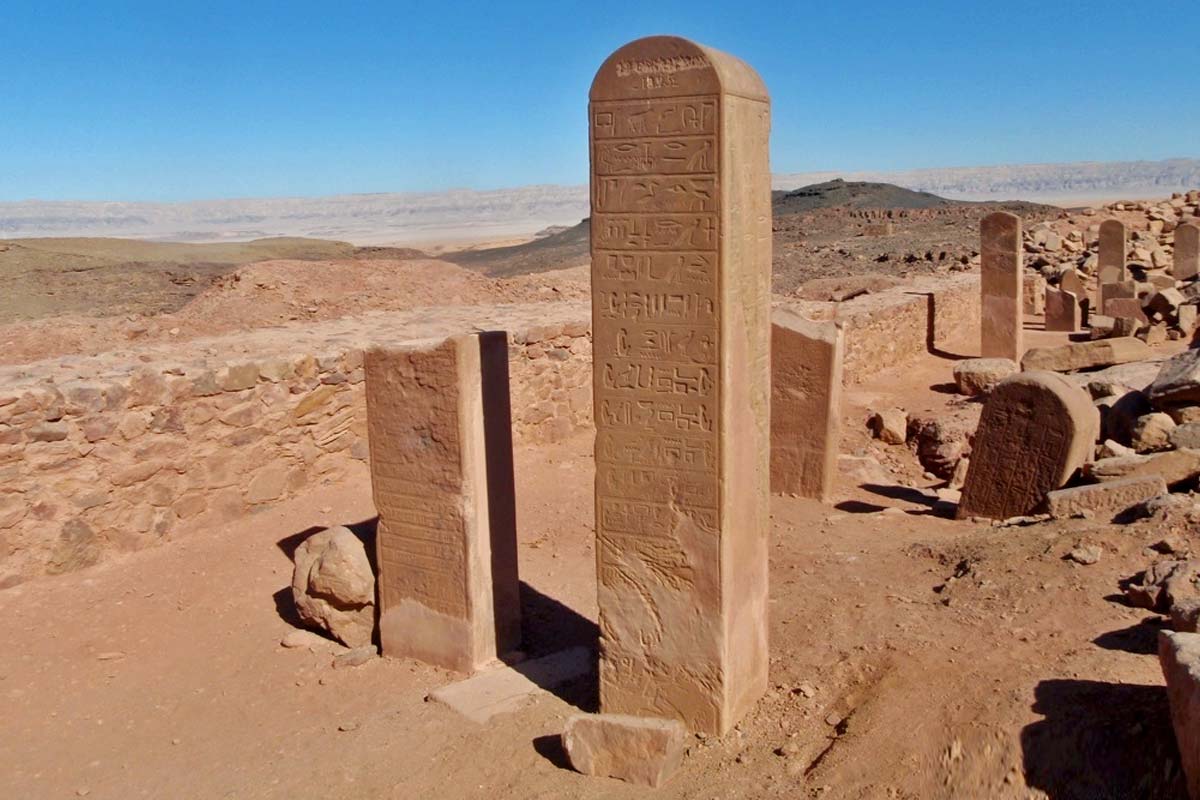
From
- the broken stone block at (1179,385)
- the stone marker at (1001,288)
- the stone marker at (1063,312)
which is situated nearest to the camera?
the broken stone block at (1179,385)

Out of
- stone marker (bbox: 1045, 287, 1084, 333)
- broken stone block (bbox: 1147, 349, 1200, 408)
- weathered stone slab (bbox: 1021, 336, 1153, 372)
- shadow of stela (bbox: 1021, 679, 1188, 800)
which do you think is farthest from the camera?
stone marker (bbox: 1045, 287, 1084, 333)

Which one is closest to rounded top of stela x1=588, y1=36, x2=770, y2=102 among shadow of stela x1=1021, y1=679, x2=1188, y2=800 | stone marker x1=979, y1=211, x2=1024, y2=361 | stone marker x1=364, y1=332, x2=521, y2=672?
stone marker x1=364, y1=332, x2=521, y2=672

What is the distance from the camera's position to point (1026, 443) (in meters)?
7.11

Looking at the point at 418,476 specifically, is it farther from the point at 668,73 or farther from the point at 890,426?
the point at 890,426

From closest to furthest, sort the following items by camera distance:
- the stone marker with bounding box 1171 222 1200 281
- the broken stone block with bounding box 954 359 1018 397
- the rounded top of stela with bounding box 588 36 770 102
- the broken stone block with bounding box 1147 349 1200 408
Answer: the rounded top of stela with bounding box 588 36 770 102 < the broken stone block with bounding box 1147 349 1200 408 < the broken stone block with bounding box 954 359 1018 397 < the stone marker with bounding box 1171 222 1200 281

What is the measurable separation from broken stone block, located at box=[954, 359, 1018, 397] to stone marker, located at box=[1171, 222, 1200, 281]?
8645mm

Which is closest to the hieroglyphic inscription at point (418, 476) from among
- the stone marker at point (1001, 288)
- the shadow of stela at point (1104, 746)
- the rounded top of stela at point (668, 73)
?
the rounded top of stela at point (668, 73)

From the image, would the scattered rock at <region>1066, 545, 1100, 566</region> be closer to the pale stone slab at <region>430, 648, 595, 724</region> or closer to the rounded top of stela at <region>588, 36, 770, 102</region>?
the pale stone slab at <region>430, 648, 595, 724</region>

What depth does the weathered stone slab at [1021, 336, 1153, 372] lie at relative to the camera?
476 inches

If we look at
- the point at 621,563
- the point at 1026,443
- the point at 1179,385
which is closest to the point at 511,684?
the point at 621,563

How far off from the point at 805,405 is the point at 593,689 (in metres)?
3.71

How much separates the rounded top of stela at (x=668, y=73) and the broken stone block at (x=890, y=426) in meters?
6.98

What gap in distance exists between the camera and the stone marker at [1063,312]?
16.6m

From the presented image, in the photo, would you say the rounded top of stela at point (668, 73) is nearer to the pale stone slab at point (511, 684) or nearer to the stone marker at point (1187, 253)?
the pale stone slab at point (511, 684)
